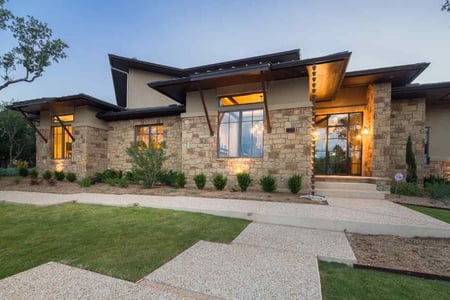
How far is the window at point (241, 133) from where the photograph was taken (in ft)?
23.4

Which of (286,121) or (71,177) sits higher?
(286,121)

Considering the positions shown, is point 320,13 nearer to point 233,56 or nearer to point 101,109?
point 101,109

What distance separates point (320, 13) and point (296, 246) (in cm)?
1143

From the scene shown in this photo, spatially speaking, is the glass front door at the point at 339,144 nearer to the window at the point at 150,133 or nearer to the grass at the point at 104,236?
the grass at the point at 104,236

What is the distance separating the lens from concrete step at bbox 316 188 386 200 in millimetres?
6047

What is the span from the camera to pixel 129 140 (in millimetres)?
10008

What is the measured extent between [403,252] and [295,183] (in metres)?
3.43

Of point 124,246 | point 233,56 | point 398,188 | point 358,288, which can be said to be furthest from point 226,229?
point 233,56

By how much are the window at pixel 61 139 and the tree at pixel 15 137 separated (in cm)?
923

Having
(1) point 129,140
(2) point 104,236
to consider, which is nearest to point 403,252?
(2) point 104,236

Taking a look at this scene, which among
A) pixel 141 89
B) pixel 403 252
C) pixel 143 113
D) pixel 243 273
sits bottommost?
pixel 403 252

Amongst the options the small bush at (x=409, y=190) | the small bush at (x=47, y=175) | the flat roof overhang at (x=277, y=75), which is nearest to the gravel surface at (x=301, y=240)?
the flat roof overhang at (x=277, y=75)

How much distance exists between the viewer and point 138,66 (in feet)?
37.4

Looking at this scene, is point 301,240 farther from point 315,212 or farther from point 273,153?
point 273,153
